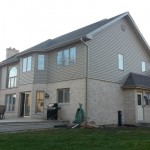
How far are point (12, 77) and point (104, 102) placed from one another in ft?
34.7

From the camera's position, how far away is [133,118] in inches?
762

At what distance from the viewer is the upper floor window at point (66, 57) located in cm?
1871

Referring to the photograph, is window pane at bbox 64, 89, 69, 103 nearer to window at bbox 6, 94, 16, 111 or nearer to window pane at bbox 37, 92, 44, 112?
window pane at bbox 37, 92, 44, 112

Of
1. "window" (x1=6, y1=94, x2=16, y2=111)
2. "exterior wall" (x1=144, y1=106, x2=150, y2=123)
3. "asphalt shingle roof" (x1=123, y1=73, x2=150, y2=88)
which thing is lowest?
"exterior wall" (x1=144, y1=106, x2=150, y2=123)

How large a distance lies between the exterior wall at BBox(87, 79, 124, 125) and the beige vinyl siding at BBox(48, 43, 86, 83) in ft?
3.89

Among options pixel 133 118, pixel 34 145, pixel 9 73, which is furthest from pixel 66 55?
pixel 34 145

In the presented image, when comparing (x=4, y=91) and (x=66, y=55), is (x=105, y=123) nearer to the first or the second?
(x=66, y=55)

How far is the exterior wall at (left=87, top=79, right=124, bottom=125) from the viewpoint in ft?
57.4

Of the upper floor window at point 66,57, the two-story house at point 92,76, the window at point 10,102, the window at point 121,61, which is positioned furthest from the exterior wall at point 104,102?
the window at point 10,102

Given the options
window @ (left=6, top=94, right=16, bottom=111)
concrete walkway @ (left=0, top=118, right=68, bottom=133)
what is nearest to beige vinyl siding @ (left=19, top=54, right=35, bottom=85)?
window @ (left=6, top=94, right=16, bottom=111)

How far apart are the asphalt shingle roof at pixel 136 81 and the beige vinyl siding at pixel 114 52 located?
466 mm

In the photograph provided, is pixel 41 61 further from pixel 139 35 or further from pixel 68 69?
pixel 139 35

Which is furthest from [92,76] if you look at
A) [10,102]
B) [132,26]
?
[10,102]

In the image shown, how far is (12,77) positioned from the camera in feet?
81.7
